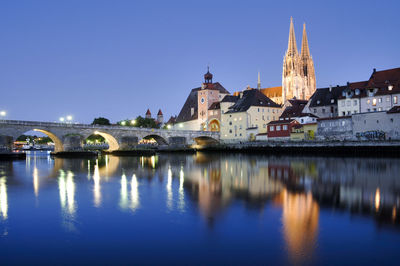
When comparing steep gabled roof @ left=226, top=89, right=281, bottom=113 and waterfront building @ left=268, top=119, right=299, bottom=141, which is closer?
waterfront building @ left=268, top=119, right=299, bottom=141

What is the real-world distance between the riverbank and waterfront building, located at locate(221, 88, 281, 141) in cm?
731

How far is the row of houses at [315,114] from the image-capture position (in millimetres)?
53344

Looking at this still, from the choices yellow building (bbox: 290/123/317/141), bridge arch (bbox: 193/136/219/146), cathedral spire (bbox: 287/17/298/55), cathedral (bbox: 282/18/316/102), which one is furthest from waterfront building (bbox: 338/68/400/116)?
cathedral spire (bbox: 287/17/298/55)

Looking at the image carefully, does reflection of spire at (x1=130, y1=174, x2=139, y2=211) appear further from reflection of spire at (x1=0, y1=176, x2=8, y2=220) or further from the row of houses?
the row of houses

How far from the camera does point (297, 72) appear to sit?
117m

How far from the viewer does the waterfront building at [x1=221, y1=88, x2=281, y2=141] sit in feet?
243

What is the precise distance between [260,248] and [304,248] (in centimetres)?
120

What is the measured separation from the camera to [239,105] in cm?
7800

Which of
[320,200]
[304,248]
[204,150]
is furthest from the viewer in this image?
[204,150]

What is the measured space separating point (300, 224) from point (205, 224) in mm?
3241

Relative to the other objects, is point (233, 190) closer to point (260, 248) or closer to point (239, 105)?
point (260, 248)

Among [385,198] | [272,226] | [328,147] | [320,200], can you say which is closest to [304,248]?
[272,226]

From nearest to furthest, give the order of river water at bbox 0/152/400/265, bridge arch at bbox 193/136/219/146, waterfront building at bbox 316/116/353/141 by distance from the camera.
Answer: river water at bbox 0/152/400/265, waterfront building at bbox 316/116/353/141, bridge arch at bbox 193/136/219/146

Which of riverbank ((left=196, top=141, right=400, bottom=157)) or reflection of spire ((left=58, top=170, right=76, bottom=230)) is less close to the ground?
riverbank ((left=196, top=141, right=400, bottom=157))
